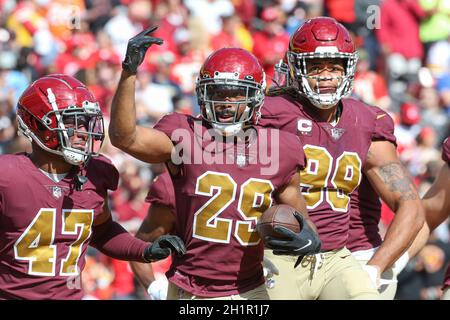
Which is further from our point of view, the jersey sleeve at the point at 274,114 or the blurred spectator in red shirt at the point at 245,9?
the blurred spectator in red shirt at the point at 245,9

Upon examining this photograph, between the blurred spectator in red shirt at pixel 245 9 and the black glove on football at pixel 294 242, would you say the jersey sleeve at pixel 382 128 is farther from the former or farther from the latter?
the blurred spectator in red shirt at pixel 245 9

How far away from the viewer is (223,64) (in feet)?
16.0

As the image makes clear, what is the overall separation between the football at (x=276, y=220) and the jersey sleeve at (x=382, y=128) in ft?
3.05

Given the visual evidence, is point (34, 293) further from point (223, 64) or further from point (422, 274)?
point (422, 274)

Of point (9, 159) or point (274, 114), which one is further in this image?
point (274, 114)

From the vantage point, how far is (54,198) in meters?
4.57

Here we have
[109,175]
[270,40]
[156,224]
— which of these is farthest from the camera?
[270,40]

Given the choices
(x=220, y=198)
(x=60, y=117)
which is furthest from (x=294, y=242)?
(x=60, y=117)

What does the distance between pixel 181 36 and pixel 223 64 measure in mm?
6915

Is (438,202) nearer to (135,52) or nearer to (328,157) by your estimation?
(328,157)

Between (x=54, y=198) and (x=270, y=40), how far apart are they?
24.1 ft

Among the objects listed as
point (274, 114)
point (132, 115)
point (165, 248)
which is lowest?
point (165, 248)

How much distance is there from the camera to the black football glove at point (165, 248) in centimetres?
459

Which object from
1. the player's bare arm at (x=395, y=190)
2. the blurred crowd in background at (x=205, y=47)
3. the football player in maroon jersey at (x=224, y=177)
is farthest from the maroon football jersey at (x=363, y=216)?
the blurred crowd in background at (x=205, y=47)
